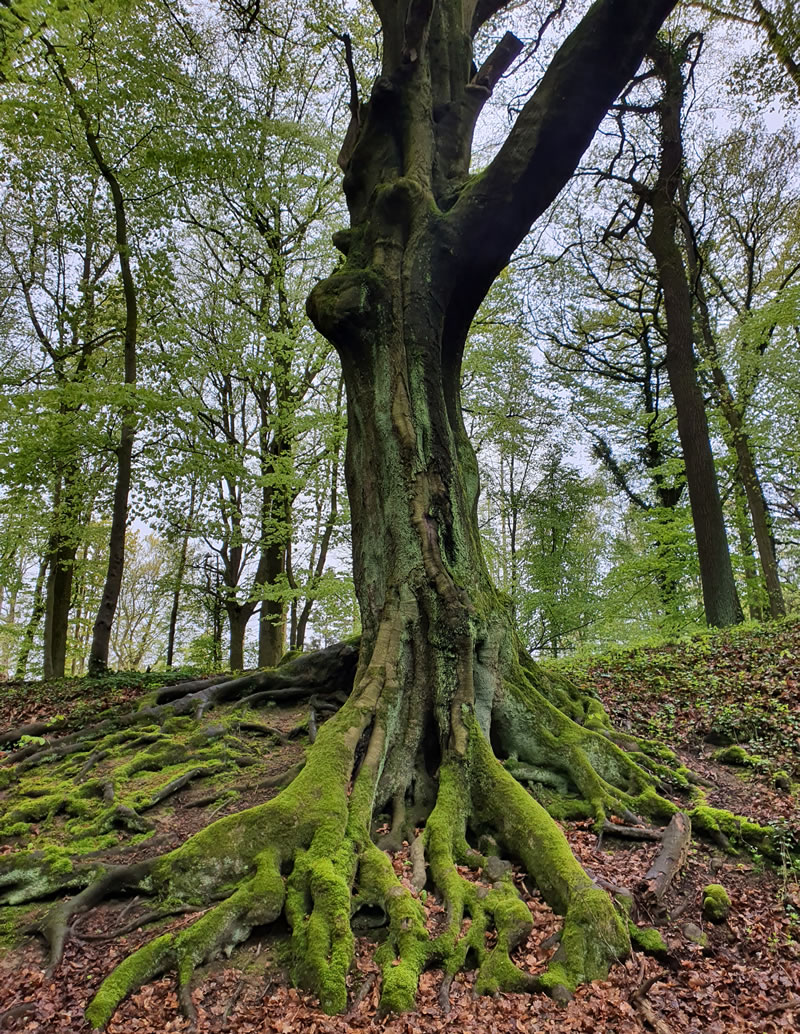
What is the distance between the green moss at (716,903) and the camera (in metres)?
3.20

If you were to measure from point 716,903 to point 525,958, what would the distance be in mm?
1204

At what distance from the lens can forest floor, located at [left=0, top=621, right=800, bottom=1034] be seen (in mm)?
2494

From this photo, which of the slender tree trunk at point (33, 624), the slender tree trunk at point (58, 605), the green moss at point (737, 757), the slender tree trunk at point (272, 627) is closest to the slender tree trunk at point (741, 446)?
the green moss at point (737, 757)

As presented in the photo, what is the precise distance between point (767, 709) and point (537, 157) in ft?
18.2

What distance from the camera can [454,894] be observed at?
315cm

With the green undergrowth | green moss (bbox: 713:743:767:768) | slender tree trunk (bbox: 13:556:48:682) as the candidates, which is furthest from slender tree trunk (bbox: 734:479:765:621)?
slender tree trunk (bbox: 13:556:48:682)

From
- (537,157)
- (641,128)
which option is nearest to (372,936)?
(537,157)

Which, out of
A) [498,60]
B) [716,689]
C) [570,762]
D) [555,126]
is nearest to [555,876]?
[570,762]

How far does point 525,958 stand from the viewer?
287 cm

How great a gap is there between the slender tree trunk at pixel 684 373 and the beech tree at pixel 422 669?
5.72 meters

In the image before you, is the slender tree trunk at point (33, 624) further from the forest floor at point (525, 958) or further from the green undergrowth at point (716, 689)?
the green undergrowth at point (716, 689)

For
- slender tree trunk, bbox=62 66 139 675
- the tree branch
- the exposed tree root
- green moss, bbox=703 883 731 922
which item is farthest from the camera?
slender tree trunk, bbox=62 66 139 675

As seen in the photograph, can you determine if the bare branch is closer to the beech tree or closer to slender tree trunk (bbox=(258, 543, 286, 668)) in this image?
the beech tree

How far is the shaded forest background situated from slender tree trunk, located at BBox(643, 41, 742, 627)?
0.12m
